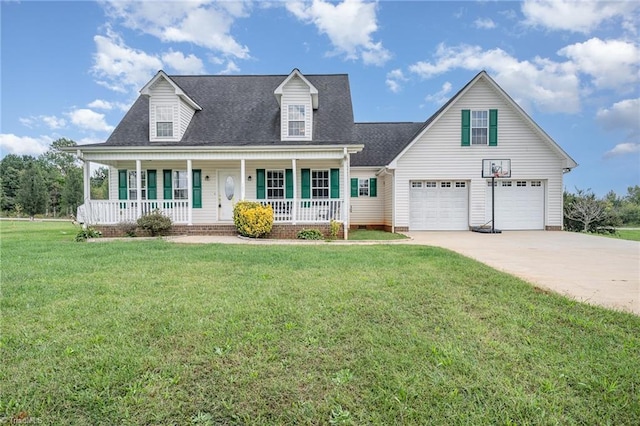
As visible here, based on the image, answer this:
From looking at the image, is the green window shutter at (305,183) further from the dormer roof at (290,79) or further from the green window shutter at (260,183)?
the dormer roof at (290,79)

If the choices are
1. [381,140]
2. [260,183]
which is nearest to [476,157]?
[381,140]

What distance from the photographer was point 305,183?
48.8ft

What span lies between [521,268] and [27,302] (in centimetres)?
832

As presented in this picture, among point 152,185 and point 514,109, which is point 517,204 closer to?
point 514,109

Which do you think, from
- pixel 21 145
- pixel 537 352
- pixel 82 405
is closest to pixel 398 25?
pixel 537 352

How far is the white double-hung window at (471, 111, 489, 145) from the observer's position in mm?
15055

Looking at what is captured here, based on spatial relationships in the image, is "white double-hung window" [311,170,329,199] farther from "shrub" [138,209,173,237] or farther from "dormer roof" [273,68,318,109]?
"shrub" [138,209,173,237]

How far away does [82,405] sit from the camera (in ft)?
7.67

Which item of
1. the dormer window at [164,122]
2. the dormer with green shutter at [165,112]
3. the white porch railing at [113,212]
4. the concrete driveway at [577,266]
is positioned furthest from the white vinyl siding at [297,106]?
the concrete driveway at [577,266]

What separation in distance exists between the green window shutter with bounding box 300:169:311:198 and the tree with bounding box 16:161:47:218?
38829 mm

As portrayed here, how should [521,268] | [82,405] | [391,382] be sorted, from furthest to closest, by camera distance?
[521,268] → [391,382] → [82,405]

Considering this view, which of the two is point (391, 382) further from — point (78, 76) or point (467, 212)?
point (78, 76)

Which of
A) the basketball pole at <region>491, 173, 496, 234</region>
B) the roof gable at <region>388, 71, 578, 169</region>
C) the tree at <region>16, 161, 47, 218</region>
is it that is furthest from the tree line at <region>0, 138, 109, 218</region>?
the basketball pole at <region>491, 173, 496, 234</region>

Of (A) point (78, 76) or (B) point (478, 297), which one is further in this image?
(A) point (78, 76)
